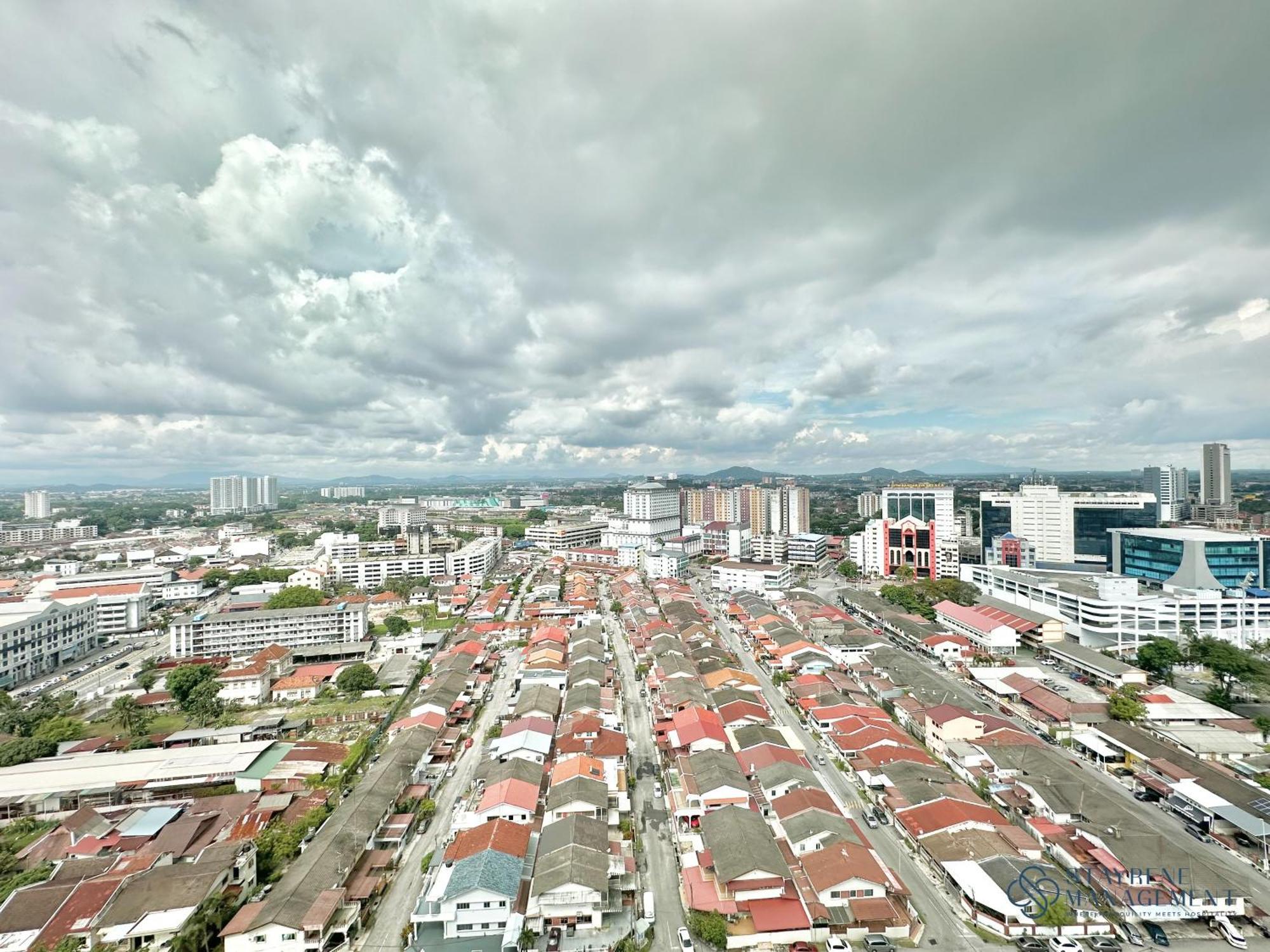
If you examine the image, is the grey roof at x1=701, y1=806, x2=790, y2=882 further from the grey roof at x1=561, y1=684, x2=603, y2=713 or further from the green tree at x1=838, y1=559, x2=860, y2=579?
the green tree at x1=838, y1=559, x2=860, y2=579

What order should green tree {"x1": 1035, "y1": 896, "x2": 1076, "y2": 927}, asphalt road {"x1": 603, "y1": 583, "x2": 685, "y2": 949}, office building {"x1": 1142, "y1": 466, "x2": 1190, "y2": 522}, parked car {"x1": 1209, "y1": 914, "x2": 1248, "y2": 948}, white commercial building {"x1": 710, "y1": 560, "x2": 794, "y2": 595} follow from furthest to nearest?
office building {"x1": 1142, "y1": 466, "x2": 1190, "y2": 522}
white commercial building {"x1": 710, "y1": 560, "x2": 794, "y2": 595}
asphalt road {"x1": 603, "y1": 583, "x2": 685, "y2": 949}
green tree {"x1": 1035, "y1": 896, "x2": 1076, "y2": 927}
parked car {"x1": 1209, "y1": 914, "x2": 1248, "y2": 948}

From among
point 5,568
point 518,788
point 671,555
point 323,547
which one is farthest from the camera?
point 323,547

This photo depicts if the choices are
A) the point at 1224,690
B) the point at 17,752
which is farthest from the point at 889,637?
the point at 17,752

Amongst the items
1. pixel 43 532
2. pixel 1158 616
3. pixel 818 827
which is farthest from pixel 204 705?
pixel 43 532

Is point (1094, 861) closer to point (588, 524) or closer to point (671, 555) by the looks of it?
point (671, 555)

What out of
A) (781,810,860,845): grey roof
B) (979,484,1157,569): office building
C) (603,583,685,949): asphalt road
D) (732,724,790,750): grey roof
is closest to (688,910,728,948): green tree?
(603,583,685,949): asphalt road
